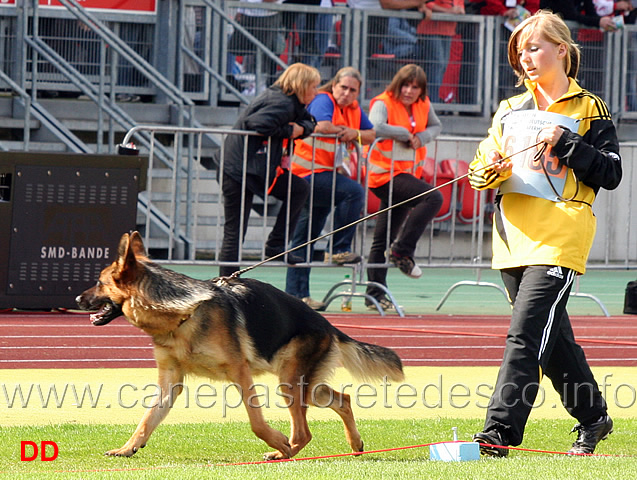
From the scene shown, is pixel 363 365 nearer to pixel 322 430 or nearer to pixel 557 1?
pixel 322 430

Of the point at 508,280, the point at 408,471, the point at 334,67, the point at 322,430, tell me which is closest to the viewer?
the point at 408,471

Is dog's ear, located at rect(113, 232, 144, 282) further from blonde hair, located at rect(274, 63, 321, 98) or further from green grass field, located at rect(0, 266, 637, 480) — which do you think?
blonde hair, located at rect(274, 63, 321, 98)

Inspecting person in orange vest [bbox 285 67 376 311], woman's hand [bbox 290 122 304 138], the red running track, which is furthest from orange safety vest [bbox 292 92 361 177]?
the red running track

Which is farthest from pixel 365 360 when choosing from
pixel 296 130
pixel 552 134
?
pixel 296 130

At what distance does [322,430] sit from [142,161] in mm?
5191

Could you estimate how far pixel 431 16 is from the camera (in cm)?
1781

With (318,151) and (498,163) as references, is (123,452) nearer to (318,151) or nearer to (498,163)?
(498,163)

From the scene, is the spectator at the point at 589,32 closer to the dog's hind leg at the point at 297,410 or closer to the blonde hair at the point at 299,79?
the blonde hair at the point at 299,79

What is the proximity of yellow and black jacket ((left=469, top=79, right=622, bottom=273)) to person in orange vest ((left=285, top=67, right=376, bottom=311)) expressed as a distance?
5.98 metres

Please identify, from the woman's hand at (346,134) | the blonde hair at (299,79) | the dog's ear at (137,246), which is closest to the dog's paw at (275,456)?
the dog's ear at (137,246)

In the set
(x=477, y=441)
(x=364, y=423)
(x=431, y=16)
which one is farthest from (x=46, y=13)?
(x=477, y=441)

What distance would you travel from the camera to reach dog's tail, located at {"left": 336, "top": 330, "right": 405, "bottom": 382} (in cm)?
602

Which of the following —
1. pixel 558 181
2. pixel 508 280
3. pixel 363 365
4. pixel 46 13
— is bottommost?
pixel 363 365

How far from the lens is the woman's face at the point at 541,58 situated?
5551mm
